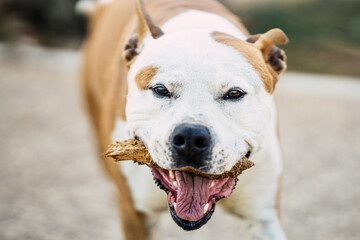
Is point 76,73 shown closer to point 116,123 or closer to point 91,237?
point 91,237

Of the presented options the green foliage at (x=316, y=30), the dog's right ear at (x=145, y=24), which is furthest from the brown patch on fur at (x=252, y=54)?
the green foliage at (x=316, y=30)

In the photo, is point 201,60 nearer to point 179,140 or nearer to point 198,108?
point 198,108

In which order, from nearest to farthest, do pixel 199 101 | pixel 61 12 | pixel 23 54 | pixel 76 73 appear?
pixel 199 101 < pixel 76 73 < pixel 23 54 < pixel 61 12

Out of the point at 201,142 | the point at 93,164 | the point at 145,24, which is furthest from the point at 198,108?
the point at 93,164

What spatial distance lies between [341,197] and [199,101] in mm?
2800

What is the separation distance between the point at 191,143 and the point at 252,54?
599mm

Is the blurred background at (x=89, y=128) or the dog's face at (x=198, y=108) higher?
the dog's face at (x=198, y=108)

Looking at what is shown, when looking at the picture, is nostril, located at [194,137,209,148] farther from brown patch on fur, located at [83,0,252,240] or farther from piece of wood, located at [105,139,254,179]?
brown patch on fur, located at [83,0,252,240]

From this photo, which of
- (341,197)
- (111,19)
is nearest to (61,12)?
(111,19)

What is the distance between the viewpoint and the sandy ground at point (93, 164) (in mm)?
4031

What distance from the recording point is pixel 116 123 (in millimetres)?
2730

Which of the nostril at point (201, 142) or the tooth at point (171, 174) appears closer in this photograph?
the nostril at point (201, 142)

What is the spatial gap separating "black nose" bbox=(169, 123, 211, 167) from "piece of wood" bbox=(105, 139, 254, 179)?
156 millimetres

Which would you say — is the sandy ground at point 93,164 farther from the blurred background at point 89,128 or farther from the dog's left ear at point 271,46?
the dog's left ear at point 271,46
